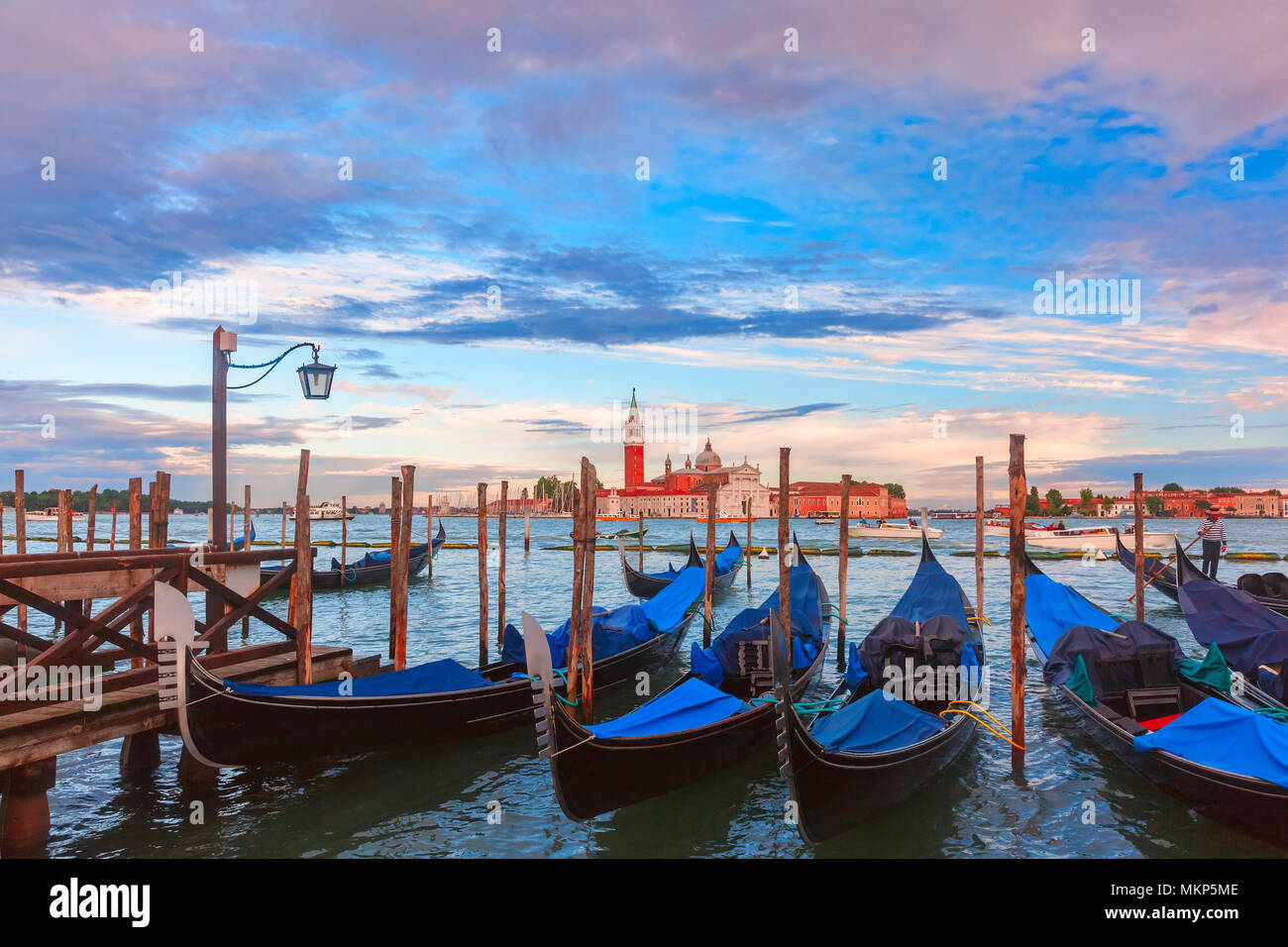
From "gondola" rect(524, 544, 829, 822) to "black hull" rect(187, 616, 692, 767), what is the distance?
4.83 feet

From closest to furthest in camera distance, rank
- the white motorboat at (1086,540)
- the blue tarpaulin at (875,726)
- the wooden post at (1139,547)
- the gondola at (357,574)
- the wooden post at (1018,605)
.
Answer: the blue tarpaulin at (875,726), the wooden post at (1018,605), the wooden post at (1139,547), the gondola at (357,574), the white motorboat at (1086,540)

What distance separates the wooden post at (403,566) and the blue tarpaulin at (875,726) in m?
4.02

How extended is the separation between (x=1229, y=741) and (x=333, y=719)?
19.4ft

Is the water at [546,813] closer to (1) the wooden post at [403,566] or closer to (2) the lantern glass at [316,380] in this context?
(1) the wooden post at [403,566]

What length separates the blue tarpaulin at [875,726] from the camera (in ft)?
17.3

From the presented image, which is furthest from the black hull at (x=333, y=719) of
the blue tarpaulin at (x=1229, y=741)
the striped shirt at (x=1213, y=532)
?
the striped shirt at (x=1213, y=532)

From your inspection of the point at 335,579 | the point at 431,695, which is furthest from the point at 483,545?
the point at 335,579

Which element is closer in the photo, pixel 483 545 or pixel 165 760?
pixel 165 760

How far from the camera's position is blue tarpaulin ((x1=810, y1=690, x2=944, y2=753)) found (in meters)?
5.29

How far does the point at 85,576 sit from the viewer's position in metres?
5.77
